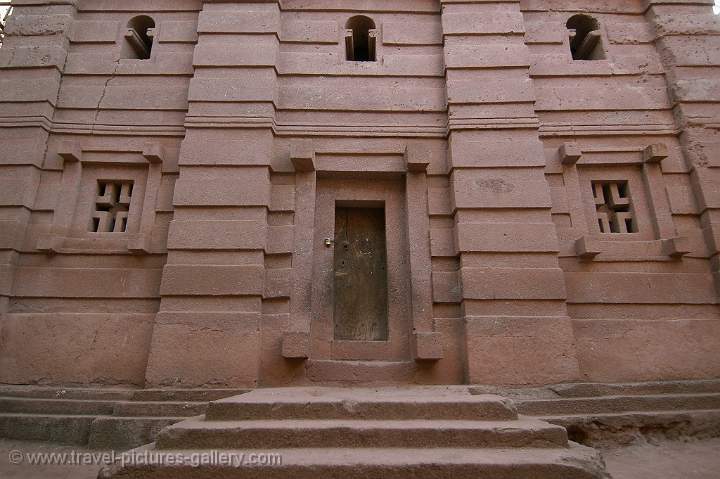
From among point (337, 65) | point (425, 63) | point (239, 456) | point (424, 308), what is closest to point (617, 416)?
point (424, 308)

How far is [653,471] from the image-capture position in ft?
13.7

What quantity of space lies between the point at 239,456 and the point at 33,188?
5711 mm

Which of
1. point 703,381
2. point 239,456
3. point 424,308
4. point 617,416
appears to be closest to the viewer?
point 239,456

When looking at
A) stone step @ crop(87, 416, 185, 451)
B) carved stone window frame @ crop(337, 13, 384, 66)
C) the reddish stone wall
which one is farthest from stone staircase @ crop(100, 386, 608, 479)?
carved stone window frame @ crop(337, 13, 384, 66)

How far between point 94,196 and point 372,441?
5.83 m

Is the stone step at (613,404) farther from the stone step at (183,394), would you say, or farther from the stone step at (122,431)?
the stone step at (122,431)

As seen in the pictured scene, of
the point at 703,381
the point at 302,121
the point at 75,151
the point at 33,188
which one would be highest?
the point at 302,121

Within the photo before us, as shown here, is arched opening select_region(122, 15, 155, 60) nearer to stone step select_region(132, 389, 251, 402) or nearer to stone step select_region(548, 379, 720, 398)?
stone step select_region(132, 389, 251, 402)

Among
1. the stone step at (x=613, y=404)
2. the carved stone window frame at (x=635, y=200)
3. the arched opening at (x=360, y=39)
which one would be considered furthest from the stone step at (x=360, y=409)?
the arched opening at (x=360, y=39)

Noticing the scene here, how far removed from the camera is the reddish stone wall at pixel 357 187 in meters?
5.68

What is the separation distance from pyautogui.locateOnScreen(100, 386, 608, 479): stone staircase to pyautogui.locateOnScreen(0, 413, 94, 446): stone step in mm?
2175

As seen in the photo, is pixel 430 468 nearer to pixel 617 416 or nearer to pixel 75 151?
pixel 617 416

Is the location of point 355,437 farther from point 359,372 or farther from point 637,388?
point 637,388

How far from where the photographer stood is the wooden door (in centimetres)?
637
